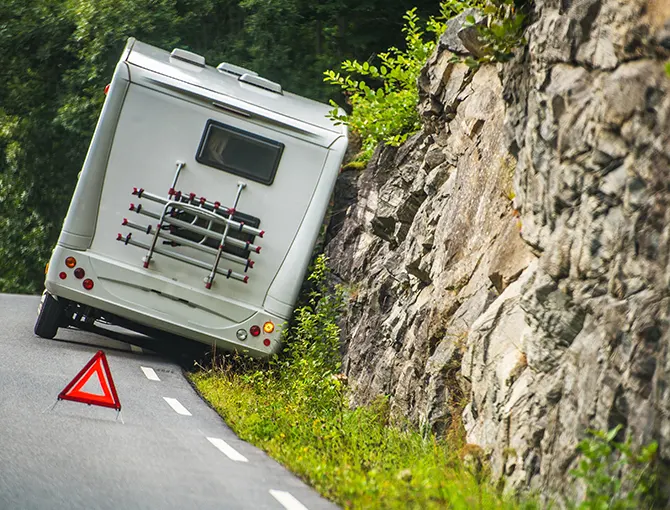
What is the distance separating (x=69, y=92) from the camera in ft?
83.2

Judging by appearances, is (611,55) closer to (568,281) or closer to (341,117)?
(568,281)

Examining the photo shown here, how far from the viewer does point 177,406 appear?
11039 millimetres

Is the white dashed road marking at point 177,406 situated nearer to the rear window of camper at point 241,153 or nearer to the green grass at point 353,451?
the green grass at point 353,451

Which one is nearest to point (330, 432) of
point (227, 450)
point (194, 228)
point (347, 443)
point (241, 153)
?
point (347, 443)

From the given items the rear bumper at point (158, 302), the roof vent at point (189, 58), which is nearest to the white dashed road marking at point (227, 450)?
the rear bumper at point (158, 302)

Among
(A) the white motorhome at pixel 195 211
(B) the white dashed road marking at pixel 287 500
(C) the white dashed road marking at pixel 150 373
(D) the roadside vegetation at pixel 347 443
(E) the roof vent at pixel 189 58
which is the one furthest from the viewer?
(E) the roof vent at pixel 189 58

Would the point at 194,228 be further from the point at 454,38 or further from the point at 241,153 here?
the point at 454,38

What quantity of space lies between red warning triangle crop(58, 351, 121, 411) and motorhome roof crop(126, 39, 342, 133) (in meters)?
4.81

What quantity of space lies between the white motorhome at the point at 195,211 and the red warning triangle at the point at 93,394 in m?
3.45

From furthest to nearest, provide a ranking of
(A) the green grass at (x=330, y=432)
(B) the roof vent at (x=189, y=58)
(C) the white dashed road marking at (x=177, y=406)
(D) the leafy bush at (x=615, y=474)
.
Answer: (B) the roof vent at (x=189, y=58) < (C) the white dashed road marking at (x=177, y=406) < (A) the green grass at (x=330, y=432) < (D) the leafy bush at (x=615, y=474)

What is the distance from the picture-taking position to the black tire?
14.2 metres

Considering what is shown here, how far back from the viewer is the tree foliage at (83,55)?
22.0 metres

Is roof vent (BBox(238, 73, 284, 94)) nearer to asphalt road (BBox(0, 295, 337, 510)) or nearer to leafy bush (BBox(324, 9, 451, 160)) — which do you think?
leafy bush (BBox(324, 9, 451, 160))

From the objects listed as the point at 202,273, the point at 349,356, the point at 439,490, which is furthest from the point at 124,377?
the point at 439,490
